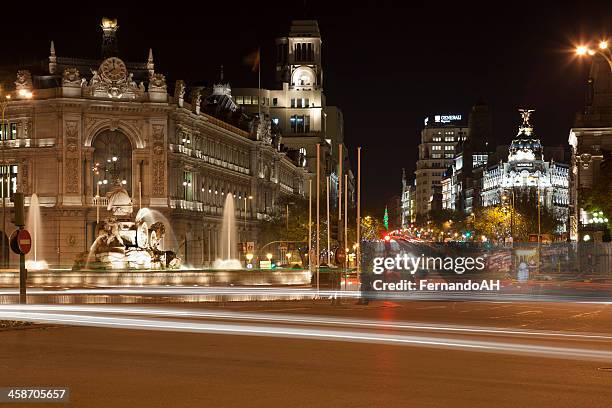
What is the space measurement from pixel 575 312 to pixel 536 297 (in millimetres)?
12107

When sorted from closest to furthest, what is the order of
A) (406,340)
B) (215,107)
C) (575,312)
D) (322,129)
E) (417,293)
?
(406,340) < (575,312) < (417,293) < (215,107) < (322,129)

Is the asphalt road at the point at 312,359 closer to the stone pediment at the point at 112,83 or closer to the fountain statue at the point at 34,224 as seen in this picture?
the fountain statue at the point at 34,224

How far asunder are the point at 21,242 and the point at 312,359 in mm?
14751

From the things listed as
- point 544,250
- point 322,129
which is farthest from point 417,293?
point 322,129

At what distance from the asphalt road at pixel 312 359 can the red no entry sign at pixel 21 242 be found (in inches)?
87.1

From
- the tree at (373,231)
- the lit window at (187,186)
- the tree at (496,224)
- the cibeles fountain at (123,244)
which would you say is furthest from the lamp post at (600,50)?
the tree at (496,224)

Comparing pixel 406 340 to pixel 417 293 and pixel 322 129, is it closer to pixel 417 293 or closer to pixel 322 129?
pixel 417 293

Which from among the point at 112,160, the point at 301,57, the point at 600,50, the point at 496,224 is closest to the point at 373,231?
the point at 496,224

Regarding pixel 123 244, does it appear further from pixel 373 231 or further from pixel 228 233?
pixel 373 231

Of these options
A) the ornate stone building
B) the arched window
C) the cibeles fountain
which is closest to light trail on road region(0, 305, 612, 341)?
the cibeles fountain

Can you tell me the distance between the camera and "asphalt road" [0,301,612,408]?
1552 centimetres

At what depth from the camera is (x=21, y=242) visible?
3209cm

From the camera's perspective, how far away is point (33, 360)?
19.9 metres

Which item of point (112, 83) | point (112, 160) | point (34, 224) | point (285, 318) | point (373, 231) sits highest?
point (112, 83)
